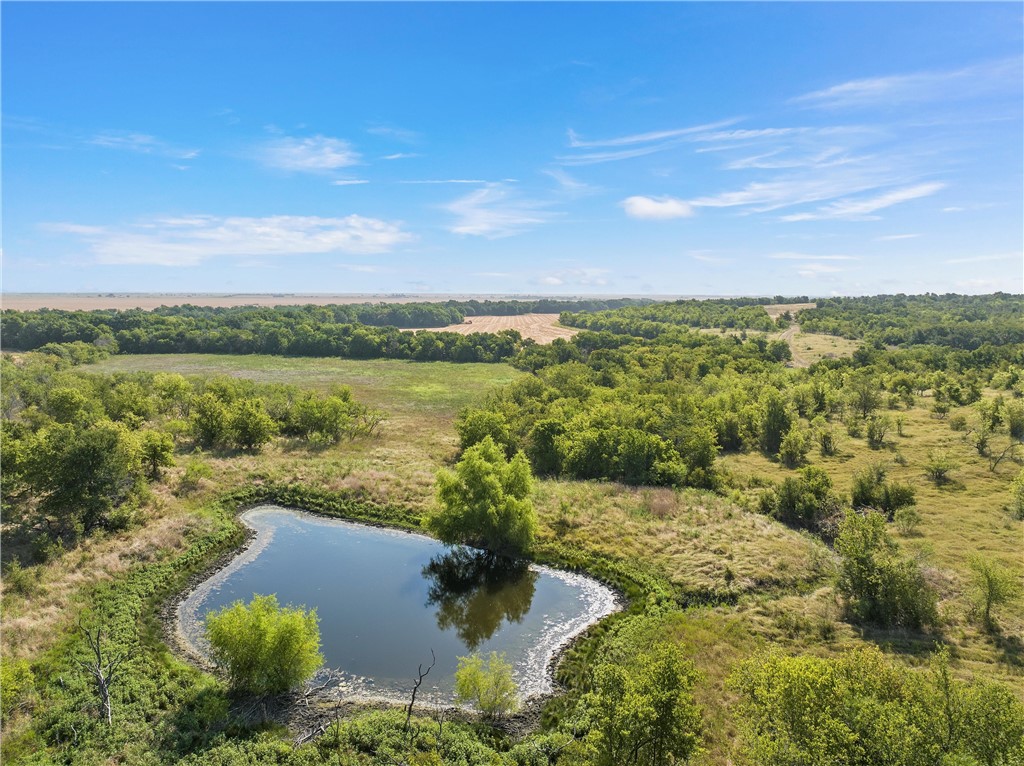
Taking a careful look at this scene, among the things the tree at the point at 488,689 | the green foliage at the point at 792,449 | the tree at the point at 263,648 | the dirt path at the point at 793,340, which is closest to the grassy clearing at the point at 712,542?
the green foliage at the point at 792,449

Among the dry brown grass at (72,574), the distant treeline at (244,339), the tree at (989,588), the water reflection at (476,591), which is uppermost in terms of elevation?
the distant treeline at (244,339)

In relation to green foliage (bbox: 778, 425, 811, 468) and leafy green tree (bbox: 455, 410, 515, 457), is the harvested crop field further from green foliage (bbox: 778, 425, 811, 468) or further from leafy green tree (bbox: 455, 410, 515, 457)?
leafy green tree (bbox: 455, 410, 515, 457)

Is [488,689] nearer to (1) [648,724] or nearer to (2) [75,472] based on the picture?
(1) [648,724]

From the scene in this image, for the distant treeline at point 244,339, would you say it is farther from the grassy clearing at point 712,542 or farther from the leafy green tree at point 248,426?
the leafy green tree at point 248,426

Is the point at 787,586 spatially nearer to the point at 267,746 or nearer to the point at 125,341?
the point at 267,746

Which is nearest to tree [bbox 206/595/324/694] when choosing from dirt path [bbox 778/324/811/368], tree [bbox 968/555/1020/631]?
tree [bbox 968/555/1020/631]

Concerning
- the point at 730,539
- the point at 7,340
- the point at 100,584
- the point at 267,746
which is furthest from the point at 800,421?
the point at 7,340

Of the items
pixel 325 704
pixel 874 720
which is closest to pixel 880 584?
pixel 874 720
